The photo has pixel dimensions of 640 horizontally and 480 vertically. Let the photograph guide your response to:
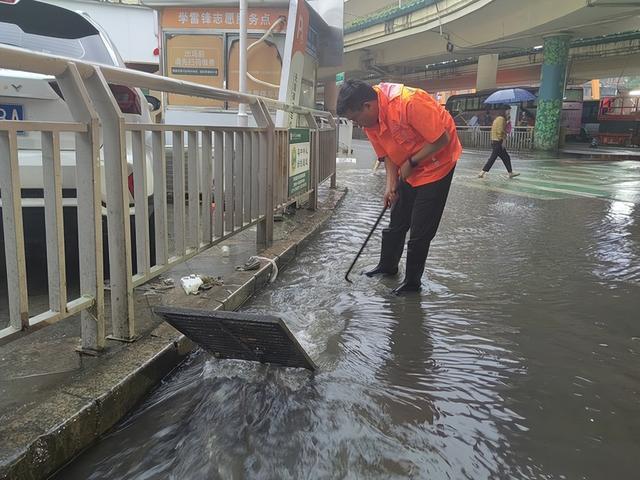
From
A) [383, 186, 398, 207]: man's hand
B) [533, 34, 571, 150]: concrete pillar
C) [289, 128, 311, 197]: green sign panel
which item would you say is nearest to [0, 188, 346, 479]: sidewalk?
[383, 186, 398, 207]: man's hand

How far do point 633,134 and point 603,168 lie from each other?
43.6 ft

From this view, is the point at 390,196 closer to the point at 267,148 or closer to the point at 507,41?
the point at 267,148

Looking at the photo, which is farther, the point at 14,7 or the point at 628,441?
the point at 14,7

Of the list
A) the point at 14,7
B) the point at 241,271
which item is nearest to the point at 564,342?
the point at 241,271

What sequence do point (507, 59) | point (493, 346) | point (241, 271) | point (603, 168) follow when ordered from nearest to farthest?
point (493, 346)
point (241, 271)
point (603, 168)
point (507, 59)

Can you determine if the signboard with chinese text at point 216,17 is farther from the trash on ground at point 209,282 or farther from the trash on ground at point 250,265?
the trash on ground at point 209,282

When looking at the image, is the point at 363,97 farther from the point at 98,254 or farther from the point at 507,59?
the point at 507,59

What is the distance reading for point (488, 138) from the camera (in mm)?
25219

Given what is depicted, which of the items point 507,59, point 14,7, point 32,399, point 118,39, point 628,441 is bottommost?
point 628,441

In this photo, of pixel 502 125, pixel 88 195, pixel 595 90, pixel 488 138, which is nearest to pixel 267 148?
pixel 88 195

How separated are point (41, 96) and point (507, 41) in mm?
21377

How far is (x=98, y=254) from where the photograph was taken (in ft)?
7.70

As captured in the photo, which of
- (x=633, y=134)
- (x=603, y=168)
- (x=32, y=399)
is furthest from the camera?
(x=633, y=134)

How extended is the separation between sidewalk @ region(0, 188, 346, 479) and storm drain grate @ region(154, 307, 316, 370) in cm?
23
